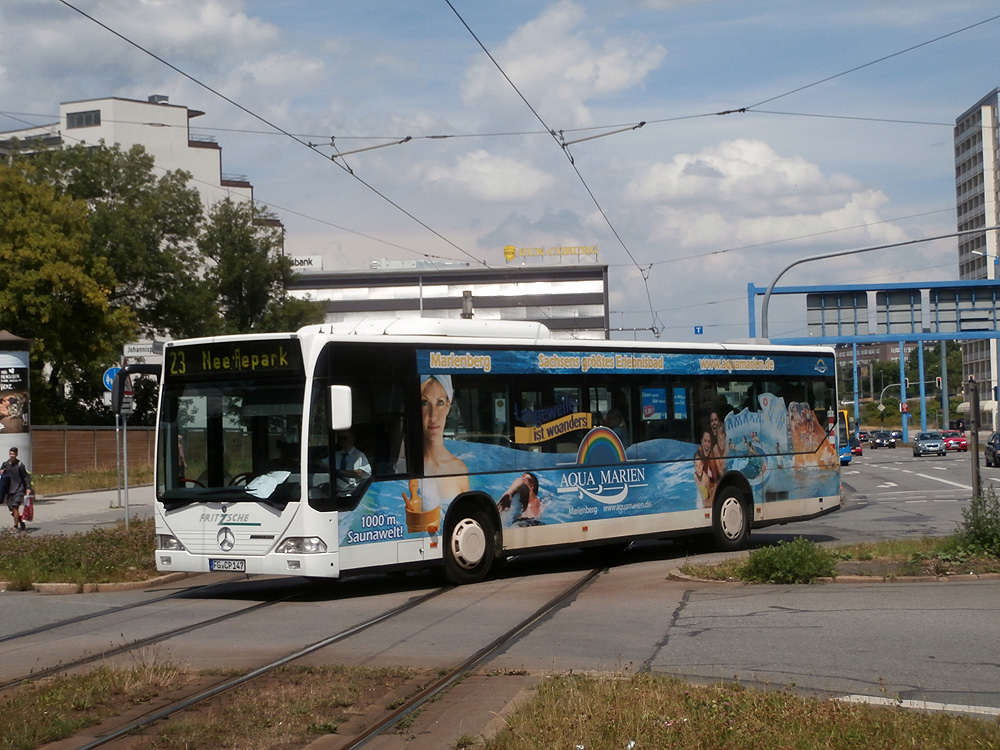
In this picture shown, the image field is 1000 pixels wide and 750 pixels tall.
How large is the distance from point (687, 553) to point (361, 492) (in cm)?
684

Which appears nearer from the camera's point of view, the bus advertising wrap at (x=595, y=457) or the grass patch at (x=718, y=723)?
the grass patch at (x=718, y=723)

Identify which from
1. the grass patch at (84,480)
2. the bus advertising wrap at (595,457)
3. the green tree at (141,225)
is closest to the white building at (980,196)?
the green tree at (141,225)

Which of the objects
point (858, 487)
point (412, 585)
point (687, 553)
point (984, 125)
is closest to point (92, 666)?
point (412, 585)

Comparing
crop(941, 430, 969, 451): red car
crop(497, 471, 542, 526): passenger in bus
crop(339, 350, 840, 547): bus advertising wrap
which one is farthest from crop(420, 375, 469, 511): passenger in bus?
crop(941, 430, 969, 451): red car

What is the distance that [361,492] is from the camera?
1334 cm

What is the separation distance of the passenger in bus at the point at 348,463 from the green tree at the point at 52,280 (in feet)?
123

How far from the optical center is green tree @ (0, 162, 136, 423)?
158ft

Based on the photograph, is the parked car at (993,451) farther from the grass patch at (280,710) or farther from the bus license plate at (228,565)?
the grass patch at (280,710)

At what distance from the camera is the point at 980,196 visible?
136 meters

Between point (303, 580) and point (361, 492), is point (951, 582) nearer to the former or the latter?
point (361, 492)

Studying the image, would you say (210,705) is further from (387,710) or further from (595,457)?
(595,457)

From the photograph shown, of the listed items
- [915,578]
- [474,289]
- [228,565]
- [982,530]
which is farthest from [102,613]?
[474,289]

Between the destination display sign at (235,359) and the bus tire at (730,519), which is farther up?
the destination display sign at (235,359)

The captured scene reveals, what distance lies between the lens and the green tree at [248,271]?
222 feet
